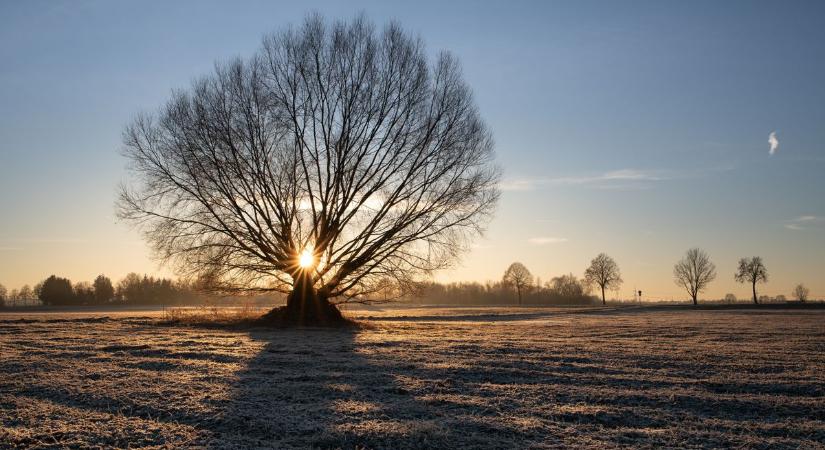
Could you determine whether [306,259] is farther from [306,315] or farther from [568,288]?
[568,288]

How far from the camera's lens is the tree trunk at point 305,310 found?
2194 centimetres

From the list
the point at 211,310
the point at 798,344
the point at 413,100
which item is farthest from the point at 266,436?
the point at 211,310

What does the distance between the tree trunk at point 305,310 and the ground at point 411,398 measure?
33.7 ft

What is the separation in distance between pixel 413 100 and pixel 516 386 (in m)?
16.5

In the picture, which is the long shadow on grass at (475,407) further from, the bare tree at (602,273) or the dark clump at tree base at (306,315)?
the bare tree at (602,273)

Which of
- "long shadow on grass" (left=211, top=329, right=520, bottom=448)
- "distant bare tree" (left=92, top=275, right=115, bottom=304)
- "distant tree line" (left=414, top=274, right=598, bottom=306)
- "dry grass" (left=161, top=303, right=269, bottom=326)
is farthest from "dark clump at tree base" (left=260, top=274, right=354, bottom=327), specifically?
"distant bare tree" (left=92, top=275, right=115, bottom=304)

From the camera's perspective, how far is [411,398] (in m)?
6.77

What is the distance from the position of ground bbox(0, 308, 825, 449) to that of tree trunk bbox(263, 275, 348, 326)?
10278mm

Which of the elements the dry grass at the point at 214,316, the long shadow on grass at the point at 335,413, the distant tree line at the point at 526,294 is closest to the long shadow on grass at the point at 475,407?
the long shadow on grass at the point at 335,413

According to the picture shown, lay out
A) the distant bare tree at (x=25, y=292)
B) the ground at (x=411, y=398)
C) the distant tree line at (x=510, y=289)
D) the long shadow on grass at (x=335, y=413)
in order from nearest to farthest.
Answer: the long shadow on grass at (x=335, y=413) → the ground at (x=411, y=398) → the distant tree line at (x=510, y=289) → the distant bare tree at (x=25, y=292)

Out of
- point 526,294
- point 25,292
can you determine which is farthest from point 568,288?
point 25,292

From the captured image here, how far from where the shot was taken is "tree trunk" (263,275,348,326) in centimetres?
2194

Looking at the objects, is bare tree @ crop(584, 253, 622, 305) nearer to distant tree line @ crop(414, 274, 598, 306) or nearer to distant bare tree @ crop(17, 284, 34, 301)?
distant tree line @ crop(414, 274, 598, 306)

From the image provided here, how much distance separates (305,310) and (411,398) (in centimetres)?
1593
